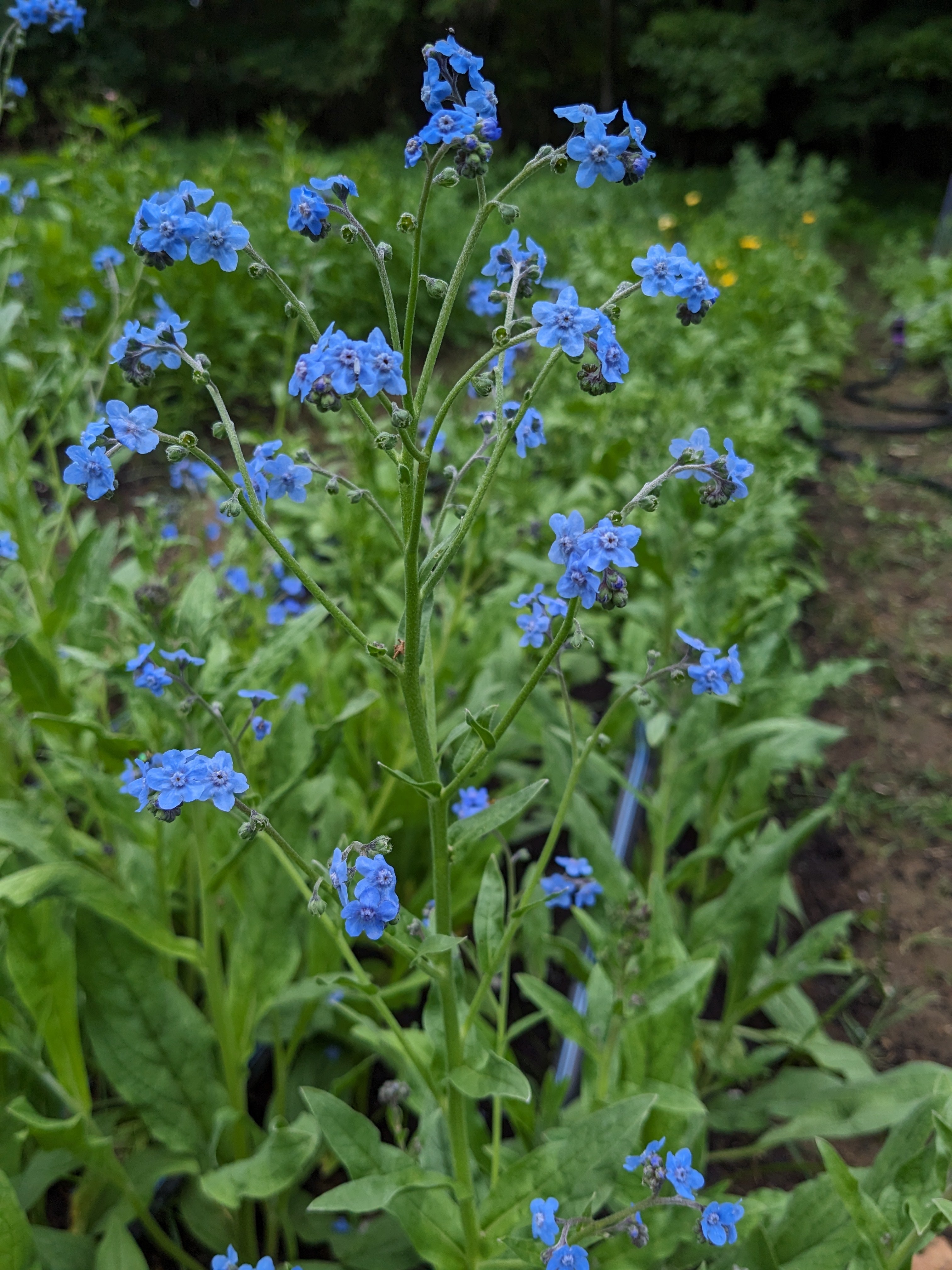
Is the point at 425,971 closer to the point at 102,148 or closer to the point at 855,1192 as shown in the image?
the point at 855,1192

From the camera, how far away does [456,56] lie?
93cm

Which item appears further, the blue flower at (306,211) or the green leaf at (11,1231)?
the green leaf at (11,1231)

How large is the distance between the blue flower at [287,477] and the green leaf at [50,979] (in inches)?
31.7

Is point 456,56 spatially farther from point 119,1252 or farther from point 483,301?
point 119,1252

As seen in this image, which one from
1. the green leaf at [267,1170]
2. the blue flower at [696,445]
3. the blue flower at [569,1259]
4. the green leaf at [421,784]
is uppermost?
the blue flower at [696,445]

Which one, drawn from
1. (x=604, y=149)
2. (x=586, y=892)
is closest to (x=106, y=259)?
(x=604, y=149)

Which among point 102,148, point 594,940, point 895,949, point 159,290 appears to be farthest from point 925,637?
point 102,148

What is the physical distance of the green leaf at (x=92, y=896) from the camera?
1262 mm

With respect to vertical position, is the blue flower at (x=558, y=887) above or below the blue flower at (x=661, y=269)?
below

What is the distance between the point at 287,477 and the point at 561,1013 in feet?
3.29

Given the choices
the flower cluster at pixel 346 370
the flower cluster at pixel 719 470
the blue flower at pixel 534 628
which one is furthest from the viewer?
the blue flower at pixel 534 628

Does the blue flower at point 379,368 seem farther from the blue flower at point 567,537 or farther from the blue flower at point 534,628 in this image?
the blue flower at point 534,628

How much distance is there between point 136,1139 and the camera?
1.90m

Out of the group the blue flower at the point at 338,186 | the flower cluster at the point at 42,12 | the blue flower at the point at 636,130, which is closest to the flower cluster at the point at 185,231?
the blue flower at the point at 338,186
